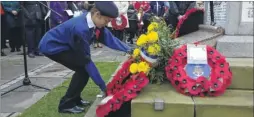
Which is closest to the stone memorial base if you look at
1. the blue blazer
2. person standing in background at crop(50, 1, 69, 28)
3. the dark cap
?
the blue blazer

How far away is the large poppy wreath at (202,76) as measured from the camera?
10.9 ft

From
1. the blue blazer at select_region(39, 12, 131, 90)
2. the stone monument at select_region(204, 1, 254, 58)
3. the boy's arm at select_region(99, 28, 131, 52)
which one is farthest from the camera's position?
the boy's arm at select_region(99, 28, 131, 52)

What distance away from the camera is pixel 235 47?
3.78 metres

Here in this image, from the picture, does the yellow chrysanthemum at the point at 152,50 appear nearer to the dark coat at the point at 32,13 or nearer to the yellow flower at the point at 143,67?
the yellow flower at the point at 143,67

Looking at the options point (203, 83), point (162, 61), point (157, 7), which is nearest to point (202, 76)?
point (203, 83)

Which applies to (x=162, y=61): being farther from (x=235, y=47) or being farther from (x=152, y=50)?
(x=235, y=47)

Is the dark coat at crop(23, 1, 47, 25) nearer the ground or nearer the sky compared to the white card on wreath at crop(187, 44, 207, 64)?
nearer the sky

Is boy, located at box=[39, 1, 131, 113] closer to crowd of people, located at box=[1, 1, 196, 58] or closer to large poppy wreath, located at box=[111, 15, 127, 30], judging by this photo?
crowd of people, located at box=[1, 1, 196, 58]

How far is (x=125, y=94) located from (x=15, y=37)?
7429 millimetres

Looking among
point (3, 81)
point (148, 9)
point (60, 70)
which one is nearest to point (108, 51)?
point (148, 9)

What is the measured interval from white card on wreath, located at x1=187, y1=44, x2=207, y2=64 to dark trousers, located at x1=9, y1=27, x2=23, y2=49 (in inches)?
288

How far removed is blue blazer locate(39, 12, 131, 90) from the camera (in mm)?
3771

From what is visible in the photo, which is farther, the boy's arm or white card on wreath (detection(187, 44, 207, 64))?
the boy's arm

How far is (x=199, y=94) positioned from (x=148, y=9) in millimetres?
8912
